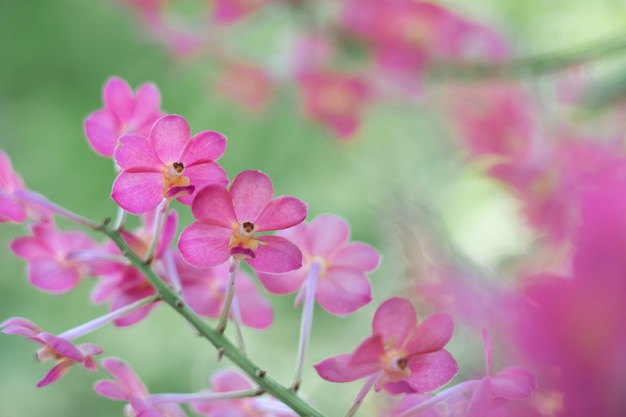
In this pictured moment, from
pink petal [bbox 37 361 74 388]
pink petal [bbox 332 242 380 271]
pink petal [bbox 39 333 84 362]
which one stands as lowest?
pink petal [bbox 37 361 74 388]

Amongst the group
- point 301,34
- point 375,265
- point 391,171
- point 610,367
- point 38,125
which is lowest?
point 610,367

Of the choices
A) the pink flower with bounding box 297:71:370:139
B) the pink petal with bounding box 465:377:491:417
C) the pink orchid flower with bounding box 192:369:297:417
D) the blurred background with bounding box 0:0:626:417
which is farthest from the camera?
the blurred background with bounding box 0:0:626:417

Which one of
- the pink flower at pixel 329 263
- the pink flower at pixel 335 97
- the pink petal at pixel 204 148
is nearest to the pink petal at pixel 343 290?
the pink flower at pixel 329 263

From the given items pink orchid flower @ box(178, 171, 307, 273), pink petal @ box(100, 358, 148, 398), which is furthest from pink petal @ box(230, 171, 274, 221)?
pink petal @ box(100, 358, 148, 398)

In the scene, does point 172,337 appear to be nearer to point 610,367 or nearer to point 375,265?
point 375,265

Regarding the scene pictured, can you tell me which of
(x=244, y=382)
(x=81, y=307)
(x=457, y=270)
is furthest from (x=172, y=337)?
(x=457, y=270)

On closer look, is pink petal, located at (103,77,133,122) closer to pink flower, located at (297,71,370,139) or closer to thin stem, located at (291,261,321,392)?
thin stem, located at (291,261,321,392)
